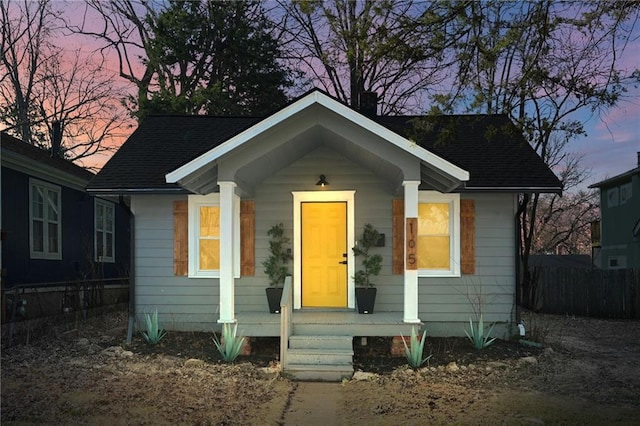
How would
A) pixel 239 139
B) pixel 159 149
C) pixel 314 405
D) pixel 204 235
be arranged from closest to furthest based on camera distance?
pixel 314 405, pixel 239 139, pixel 204 235, pixel 159 149

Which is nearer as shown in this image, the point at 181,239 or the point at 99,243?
the point at 181,239

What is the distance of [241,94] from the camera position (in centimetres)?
2058

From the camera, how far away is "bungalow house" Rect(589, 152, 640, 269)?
797 inches

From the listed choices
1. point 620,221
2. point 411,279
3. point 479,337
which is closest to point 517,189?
point 479,337

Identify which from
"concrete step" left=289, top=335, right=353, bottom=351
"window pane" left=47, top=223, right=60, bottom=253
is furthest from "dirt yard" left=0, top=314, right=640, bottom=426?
"window pane" left=47, top=223, right=60, bottom=253

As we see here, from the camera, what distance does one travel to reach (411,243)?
26.7 ft

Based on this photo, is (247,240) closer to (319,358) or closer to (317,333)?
(317,333)

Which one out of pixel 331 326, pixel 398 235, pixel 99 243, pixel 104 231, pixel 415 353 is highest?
pixel 104 231

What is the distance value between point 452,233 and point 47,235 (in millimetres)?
8813

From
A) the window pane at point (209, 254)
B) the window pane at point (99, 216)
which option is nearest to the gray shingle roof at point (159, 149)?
the window pane at point (209, 254)

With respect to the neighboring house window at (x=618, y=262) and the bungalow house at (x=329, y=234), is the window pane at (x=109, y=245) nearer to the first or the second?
the bungalow house at (x=329, y=234)

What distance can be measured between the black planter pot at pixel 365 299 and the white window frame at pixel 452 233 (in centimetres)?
98

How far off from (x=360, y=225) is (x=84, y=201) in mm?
8213

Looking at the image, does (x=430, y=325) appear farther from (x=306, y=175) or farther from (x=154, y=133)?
(x=154, y=133)
